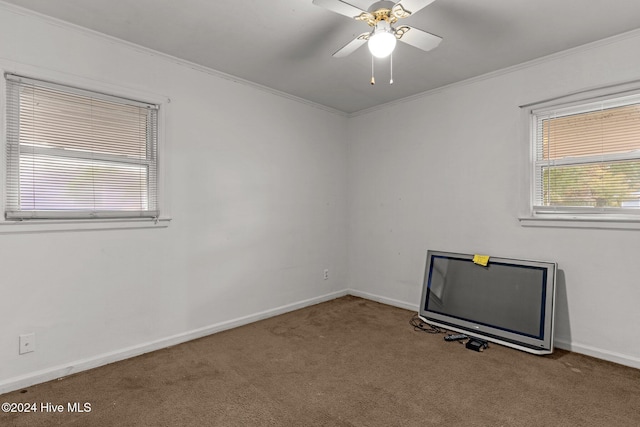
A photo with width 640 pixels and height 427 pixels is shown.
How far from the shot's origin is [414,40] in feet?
7.10

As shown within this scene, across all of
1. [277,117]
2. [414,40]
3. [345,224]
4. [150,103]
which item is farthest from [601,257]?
[150,103]

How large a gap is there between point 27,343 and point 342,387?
218cm

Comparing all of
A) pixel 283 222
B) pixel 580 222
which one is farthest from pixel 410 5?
pixel 283 222

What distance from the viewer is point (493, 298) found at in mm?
3061

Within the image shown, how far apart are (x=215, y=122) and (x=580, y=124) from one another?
10.8 ft

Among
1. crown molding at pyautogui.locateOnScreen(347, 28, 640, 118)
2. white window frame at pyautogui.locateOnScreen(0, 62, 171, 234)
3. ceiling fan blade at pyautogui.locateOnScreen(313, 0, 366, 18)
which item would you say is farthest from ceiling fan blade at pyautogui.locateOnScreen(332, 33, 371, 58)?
crown molding at pyautogui.locateOnScreen(347, 28, 640, 118)

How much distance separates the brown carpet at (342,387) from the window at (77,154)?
1.24m

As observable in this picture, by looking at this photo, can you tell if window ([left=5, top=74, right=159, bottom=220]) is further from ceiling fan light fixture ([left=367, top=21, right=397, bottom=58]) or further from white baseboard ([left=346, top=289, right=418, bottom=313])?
white baseboard ([left=346, top=289, right=418, bottom=313])

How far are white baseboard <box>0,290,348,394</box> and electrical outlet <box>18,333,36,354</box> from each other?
0.17 metres

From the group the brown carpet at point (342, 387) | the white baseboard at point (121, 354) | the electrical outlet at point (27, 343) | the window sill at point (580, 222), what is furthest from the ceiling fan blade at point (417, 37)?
the electrical outlet at point (27, 343)

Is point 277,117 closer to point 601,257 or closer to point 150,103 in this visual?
point 150,103

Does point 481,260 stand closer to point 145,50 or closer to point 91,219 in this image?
point 91,219

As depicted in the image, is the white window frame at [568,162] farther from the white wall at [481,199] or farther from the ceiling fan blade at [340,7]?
the ceiling fan blade at [340,7]

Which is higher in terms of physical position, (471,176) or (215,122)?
(215,122)
